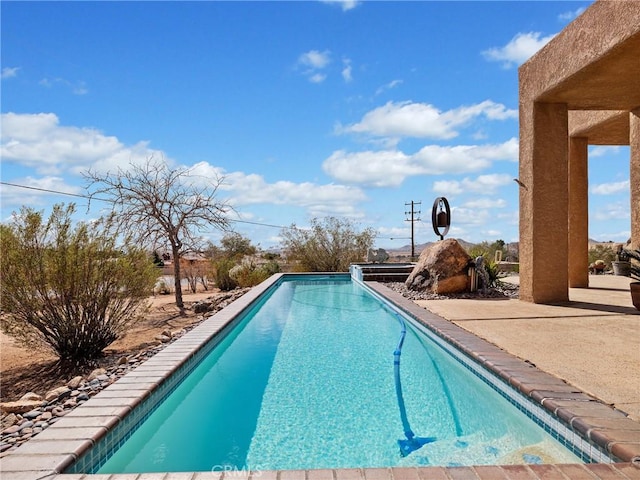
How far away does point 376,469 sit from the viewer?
87.4 inches

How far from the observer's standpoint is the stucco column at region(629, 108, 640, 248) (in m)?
7.78

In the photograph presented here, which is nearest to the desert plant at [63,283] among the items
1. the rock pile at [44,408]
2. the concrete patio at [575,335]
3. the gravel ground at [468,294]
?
the rock pile at [44,408]

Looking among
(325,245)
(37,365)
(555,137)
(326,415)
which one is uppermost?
(555,137)

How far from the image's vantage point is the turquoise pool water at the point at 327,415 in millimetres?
2914

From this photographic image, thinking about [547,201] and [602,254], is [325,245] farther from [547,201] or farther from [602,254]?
[547,201]

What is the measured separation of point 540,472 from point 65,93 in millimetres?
12304

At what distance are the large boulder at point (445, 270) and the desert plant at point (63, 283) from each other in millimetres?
6199

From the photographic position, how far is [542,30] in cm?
838

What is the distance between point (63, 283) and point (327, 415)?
481 cm

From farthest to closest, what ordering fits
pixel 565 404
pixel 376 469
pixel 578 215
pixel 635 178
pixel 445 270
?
pixel 578 215, pixel 445 270, pixel 635 178, pixel 565 404, pixel 376 469

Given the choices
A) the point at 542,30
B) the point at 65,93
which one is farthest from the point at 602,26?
the point at 65,93

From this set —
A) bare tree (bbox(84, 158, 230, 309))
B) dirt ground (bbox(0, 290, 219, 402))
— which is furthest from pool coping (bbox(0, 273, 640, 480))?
bare tree (bbox(84, 158, 230, 309))

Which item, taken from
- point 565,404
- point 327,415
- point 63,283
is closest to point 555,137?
point 565,404

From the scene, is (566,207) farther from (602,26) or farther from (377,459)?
(377,459)
